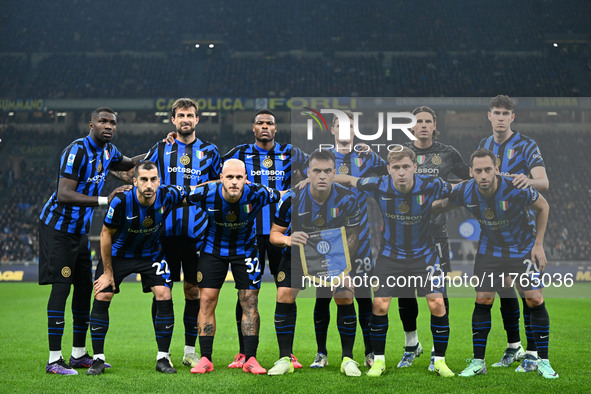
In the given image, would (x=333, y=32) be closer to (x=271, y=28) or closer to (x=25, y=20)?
(x=271, y=28)

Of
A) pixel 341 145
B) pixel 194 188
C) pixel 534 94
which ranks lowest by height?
pixel 194 188

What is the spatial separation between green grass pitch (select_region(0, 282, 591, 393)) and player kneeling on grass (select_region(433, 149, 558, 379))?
15.8 inches

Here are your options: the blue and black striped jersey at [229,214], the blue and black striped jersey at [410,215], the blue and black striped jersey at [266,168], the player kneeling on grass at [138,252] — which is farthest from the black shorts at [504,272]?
the player kneeling on grass at [138,252]

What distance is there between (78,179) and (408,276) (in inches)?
117

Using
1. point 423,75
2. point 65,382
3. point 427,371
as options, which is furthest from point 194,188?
point 423,75

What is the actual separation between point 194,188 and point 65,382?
72.4 inches

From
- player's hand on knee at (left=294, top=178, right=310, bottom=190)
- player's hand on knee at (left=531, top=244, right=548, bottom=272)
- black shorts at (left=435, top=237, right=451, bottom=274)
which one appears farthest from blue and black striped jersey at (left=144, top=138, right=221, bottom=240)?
player's hand on knee at (left=531, top=244, right=548, bottom=272)

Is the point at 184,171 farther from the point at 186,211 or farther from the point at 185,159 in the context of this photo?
the point at 186,211

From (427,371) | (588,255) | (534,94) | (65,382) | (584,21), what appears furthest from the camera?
(584,21)

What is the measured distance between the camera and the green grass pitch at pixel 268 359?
485cm

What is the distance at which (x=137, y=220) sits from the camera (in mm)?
5500

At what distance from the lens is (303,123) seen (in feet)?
18.6

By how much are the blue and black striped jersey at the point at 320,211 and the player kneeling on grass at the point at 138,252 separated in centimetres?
101

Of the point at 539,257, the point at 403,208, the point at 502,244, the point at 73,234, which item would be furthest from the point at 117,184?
the point at 539,257
